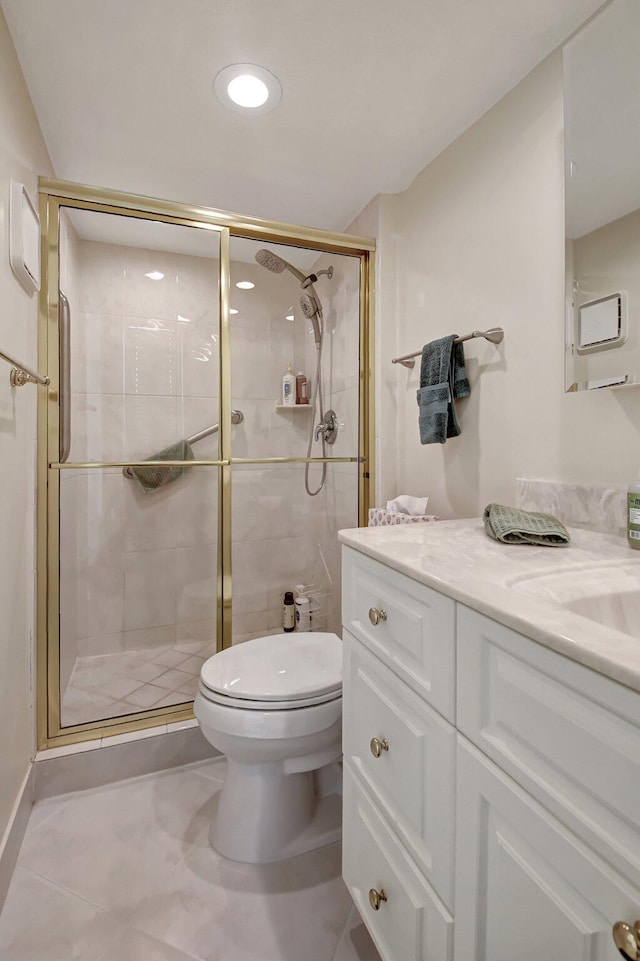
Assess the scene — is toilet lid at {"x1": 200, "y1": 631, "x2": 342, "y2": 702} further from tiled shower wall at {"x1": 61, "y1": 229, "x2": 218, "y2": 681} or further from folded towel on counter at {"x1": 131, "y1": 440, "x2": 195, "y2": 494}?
folded towel on counter at {"x1": 131, "y1": 440, "x2": 195, "y2": 494}

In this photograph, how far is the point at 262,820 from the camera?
128cm

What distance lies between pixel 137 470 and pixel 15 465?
49 centimetres

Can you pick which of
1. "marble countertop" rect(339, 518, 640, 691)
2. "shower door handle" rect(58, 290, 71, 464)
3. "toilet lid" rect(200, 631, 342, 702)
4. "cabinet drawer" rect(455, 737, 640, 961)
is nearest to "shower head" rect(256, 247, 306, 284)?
"shower door handle" rect(58, 290, 71, 464)

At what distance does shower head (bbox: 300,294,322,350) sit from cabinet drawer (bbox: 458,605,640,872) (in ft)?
5.22

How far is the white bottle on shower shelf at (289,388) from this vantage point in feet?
6.36

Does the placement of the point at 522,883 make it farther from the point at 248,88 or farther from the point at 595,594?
the point at 248,88

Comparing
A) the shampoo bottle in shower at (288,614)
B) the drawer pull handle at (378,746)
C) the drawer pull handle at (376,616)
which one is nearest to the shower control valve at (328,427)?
the shampoo bottle in shower at (288,614)

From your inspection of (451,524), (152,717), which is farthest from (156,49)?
(152,717)

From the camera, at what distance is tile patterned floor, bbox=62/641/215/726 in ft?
5.48

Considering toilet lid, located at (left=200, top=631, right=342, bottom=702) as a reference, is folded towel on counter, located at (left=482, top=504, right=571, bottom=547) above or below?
above

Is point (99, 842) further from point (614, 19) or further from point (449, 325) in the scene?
point (614, 19)

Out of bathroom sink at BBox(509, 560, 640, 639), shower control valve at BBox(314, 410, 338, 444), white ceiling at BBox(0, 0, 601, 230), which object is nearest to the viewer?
bathroom sink at BBox(509, 560, 640, 639)

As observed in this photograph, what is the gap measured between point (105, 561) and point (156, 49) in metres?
1.62

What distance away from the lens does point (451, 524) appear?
115 centimetres
